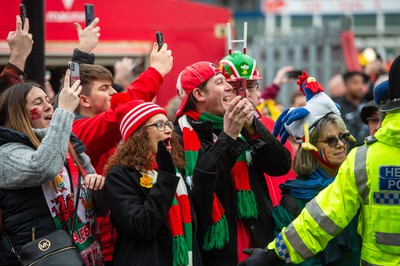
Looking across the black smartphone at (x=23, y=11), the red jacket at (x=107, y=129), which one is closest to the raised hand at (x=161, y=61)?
the red jacket at (x=107, y=129)

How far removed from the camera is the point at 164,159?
15.9ft

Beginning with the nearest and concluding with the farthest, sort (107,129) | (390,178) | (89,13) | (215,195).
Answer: (390,178) < (215,195) < (107,129) < (89,13)

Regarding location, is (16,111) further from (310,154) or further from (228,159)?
(310,154)

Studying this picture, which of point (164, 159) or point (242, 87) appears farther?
point (242, 87)

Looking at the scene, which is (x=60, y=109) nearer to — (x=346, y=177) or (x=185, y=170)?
(x=185, y=170)

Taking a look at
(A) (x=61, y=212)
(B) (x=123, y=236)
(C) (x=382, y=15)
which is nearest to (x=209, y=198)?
(B) (x=123, y=236)

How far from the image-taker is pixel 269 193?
5.75 metres

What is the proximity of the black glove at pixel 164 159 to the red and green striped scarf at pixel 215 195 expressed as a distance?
1.76ft

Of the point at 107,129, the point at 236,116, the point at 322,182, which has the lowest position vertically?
the point at 322,182

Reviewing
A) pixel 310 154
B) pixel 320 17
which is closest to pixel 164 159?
pixel 310 154

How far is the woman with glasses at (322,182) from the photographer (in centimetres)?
529

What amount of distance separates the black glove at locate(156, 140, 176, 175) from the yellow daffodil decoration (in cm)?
15

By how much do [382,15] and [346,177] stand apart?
29568mm

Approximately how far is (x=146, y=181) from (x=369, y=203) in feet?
4.16
